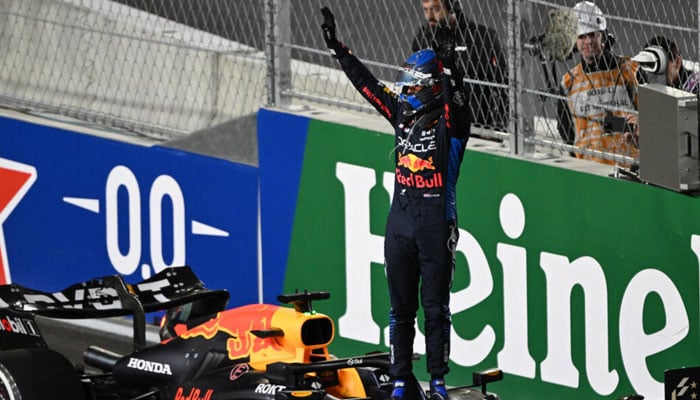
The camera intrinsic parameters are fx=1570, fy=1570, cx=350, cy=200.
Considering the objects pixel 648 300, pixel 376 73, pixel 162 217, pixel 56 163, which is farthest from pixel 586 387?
pixel 56 163

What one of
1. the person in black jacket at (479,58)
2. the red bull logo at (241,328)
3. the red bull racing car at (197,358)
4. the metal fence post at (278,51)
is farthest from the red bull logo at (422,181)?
the metal fence post at (278,51)

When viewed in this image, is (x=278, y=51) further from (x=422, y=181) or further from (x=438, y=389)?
(x=438, y=389)

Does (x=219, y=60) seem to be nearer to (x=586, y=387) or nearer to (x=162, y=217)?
(x=162, y=217)

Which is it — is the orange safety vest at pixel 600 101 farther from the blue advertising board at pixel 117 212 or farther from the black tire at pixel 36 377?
the black tire at pixel 36 377

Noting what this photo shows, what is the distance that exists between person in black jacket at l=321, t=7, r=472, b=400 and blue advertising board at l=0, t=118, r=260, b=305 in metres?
2.76

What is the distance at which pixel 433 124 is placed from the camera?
722 centimetres

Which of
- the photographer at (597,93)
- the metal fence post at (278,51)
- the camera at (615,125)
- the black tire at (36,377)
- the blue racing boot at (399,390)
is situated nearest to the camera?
the blue racing boot at (399,390)

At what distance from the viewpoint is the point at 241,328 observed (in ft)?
24.0

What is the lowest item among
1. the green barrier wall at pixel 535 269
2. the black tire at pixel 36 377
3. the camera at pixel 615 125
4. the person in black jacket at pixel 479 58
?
the black tire at pixel 36 377

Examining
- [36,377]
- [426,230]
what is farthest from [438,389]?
[36,377]

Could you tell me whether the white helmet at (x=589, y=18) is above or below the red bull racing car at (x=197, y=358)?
above

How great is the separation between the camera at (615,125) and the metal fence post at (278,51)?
91.2 inches

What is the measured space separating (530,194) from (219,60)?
2.94 m

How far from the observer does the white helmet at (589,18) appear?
332 inches
